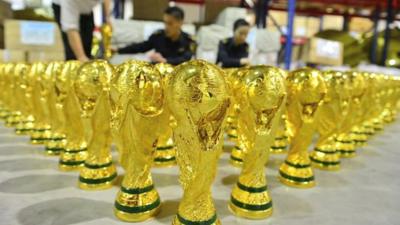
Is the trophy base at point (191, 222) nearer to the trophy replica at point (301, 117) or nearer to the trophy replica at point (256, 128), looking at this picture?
the trophy replica at point (256, 128)

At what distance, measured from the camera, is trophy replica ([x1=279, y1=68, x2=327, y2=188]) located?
521 millimetres

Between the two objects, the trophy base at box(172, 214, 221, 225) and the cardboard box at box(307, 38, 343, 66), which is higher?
the cardboard box at box(307, 38, 343, 66)

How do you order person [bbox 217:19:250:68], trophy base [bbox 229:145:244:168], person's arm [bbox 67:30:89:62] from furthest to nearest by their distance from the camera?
person [bbox 217:19:250:68] → person's arm [bbox 67:30:89:62] → trophy base [bbox 229:145:244:168]

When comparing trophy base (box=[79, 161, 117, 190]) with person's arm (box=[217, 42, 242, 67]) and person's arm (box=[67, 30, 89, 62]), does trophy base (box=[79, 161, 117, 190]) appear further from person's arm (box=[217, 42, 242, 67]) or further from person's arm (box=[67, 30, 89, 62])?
person's arm (box=[217, 42, 242, 67])

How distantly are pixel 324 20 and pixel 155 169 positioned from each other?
4.04 m

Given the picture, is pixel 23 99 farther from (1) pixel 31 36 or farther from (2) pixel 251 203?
(1) pixel 31 36

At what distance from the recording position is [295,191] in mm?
567

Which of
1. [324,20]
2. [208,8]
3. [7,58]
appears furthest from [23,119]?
[324,20]

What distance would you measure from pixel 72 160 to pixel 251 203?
365mm

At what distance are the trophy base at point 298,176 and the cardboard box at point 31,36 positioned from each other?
1.64 meters

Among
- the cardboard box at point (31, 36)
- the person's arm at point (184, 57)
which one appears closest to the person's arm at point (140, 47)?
the person's arm at point (184, 57)

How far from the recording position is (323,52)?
219 centimetres

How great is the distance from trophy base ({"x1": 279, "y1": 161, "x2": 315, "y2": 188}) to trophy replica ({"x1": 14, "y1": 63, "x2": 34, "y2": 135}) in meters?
0.64

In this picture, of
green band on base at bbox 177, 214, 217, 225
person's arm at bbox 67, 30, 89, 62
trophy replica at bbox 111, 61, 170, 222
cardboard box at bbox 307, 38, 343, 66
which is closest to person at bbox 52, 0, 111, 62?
person's arm at bbox 67, 30, 89, 62
